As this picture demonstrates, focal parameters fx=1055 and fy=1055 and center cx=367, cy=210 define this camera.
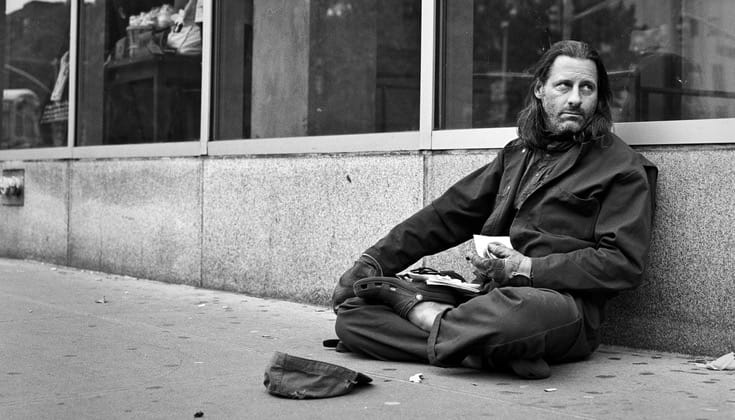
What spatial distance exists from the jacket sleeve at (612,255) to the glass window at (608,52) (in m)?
0.70

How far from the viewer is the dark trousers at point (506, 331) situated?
390 centimetres

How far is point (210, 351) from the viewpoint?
4719 millimetres

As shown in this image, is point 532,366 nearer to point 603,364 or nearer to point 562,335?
point 562,335

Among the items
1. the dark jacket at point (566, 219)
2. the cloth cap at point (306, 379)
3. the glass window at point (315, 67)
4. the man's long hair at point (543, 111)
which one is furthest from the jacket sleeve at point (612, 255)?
the glass window at point (315, 67)

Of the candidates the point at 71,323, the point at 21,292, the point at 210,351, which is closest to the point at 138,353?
the point at 210,351

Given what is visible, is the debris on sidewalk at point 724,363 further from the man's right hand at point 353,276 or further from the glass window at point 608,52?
the man's right hand at point 353,276

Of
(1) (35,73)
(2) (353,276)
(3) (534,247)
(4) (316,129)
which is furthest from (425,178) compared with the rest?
(1) (35,73)

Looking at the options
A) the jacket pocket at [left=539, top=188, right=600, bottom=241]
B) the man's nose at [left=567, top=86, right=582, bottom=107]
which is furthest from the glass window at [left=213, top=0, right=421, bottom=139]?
the jacket pocket at [left=539, top=188, right=600, bottom=241]

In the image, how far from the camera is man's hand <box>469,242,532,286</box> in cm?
419

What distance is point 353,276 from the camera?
187 inches

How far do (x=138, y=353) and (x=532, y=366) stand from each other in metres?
1.77

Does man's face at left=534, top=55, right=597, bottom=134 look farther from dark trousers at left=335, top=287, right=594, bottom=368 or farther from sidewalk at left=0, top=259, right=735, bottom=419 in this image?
sidewalk at left=0, top=259, right=735, bottom=419

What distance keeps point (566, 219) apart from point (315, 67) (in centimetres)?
287

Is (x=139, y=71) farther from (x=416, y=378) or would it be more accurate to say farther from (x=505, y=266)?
(x=416, y=378)
